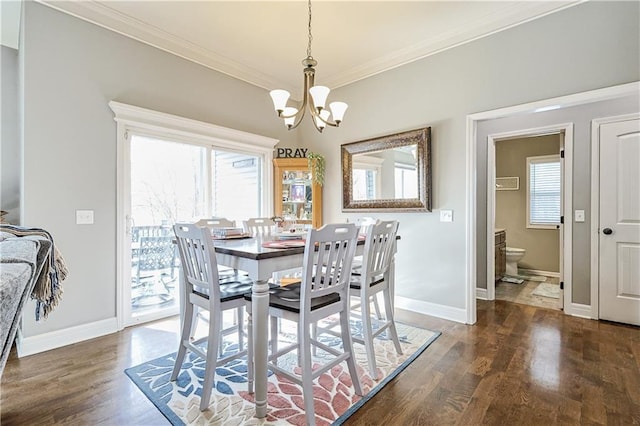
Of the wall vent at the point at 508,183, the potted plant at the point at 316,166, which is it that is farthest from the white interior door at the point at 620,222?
the potted plant at the point at 316,166

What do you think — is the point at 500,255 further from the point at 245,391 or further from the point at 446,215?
the point at 245,391

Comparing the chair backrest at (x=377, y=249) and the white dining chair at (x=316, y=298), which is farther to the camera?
the chair backrest at (x=377, y=249)

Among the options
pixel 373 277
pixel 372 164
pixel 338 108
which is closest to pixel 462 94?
pixel 372 164

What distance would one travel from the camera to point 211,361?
173 centimetres

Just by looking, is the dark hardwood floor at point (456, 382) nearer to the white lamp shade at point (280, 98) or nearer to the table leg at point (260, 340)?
the table leg at point (260, 340)

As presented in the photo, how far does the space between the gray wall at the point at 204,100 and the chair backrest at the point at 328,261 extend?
181 cm

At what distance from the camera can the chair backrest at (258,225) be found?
304cm


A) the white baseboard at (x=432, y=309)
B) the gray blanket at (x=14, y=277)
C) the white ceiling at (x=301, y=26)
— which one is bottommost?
the white baseboard at (x=432, y=309)

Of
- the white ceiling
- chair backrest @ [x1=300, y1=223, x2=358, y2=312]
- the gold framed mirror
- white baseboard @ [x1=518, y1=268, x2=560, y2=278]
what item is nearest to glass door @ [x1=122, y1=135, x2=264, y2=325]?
the white ceiling

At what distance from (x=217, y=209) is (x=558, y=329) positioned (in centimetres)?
371

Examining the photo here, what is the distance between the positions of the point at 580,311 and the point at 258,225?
347 centimetres

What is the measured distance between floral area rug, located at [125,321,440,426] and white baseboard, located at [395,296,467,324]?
888mm

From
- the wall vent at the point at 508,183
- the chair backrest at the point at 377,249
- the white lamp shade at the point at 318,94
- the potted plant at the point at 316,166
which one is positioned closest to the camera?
the chair backrest at the point at 377,249

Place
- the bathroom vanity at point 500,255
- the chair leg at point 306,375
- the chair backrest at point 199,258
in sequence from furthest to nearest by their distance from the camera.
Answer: the bathroom vanity at point 500,255
the chair backrest at point 199,258
the chair leg at point 306,375
